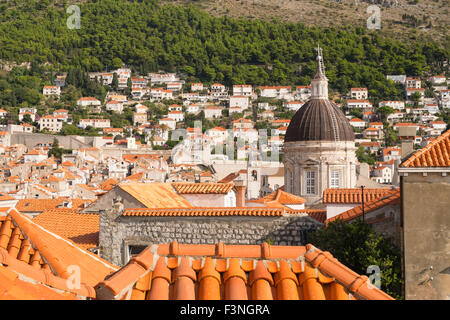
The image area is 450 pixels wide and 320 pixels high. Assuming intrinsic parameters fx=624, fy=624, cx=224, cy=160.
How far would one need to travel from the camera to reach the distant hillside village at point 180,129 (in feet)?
302

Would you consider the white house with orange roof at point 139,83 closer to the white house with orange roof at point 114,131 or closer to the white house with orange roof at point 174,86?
the white house with orange roof at point 174,86

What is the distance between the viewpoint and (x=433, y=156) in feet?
36.1

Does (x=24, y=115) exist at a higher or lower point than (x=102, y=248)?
higher

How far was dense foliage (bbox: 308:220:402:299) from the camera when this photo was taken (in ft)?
Answer: 35.6

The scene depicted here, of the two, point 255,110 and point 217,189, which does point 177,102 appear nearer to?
point 255,110

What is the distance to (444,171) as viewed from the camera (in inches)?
418

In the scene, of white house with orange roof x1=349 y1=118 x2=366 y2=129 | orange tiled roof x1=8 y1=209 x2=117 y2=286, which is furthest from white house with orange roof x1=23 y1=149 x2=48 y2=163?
orange tiled roof x1=8 y1=209 x2=117 y2=286

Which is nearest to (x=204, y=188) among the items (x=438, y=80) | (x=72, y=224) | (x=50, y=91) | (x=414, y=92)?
(x=72, y=224)

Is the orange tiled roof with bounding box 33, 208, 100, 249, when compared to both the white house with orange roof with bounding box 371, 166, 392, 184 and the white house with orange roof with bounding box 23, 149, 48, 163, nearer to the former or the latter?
the white house with orange roof with bounding box 371, 166, 392, 184

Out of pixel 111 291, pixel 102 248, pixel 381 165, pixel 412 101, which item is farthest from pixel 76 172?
pixel 412 101

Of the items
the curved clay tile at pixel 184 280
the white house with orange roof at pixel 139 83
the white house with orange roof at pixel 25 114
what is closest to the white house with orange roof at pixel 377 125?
the white house with orange roof at pixel 139 83

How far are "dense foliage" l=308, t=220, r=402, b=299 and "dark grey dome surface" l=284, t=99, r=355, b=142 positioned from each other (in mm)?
22501

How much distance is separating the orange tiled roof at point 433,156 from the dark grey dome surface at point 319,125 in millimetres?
22959

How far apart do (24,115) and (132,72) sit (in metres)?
57.0
